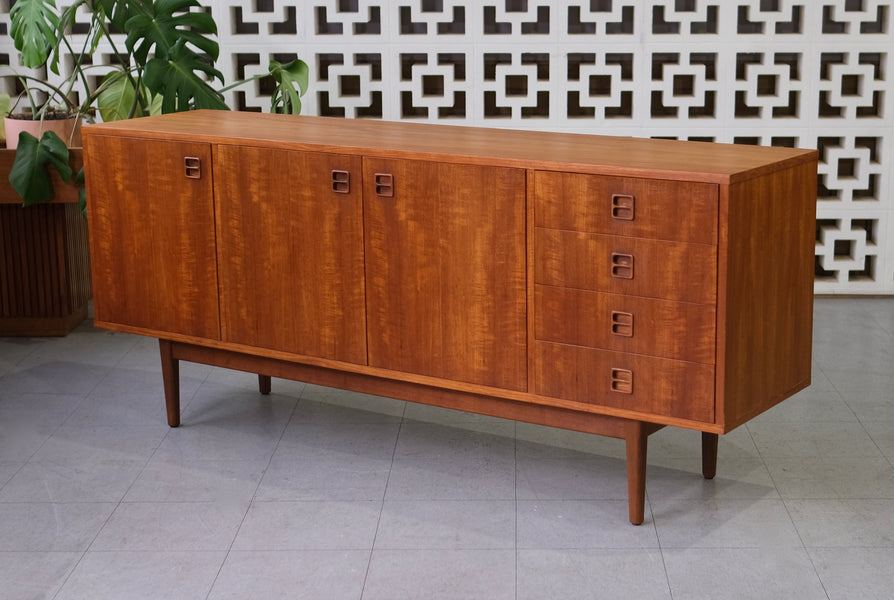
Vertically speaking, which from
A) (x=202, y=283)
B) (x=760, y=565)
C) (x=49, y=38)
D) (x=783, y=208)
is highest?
(x=49, y=38)


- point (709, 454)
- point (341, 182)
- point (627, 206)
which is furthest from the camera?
point (709, 454)

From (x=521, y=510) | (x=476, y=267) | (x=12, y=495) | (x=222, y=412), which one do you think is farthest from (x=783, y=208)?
(x=12, y=495)

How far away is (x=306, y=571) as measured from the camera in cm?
313

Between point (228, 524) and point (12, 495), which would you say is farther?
point (12, 495)

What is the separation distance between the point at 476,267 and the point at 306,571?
985mm

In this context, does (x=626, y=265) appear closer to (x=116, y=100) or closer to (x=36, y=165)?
(x=36, y=165)

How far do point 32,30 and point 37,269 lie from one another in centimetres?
109

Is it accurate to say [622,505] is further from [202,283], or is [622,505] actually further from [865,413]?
[202,283]

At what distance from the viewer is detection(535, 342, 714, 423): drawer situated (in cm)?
307

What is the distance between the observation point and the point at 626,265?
3.10 meters

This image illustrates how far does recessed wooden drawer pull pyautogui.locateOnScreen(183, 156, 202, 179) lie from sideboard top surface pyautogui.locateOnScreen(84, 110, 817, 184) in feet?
0.22

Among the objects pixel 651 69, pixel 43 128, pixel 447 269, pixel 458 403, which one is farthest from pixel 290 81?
pixel 458 403

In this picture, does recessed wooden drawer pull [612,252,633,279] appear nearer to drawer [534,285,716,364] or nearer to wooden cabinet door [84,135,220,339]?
drawer [534,285,716,364]

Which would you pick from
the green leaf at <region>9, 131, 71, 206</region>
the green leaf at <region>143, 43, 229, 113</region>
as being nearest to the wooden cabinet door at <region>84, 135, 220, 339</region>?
the green leaf at <region>143, 43, 229, 113</region>
